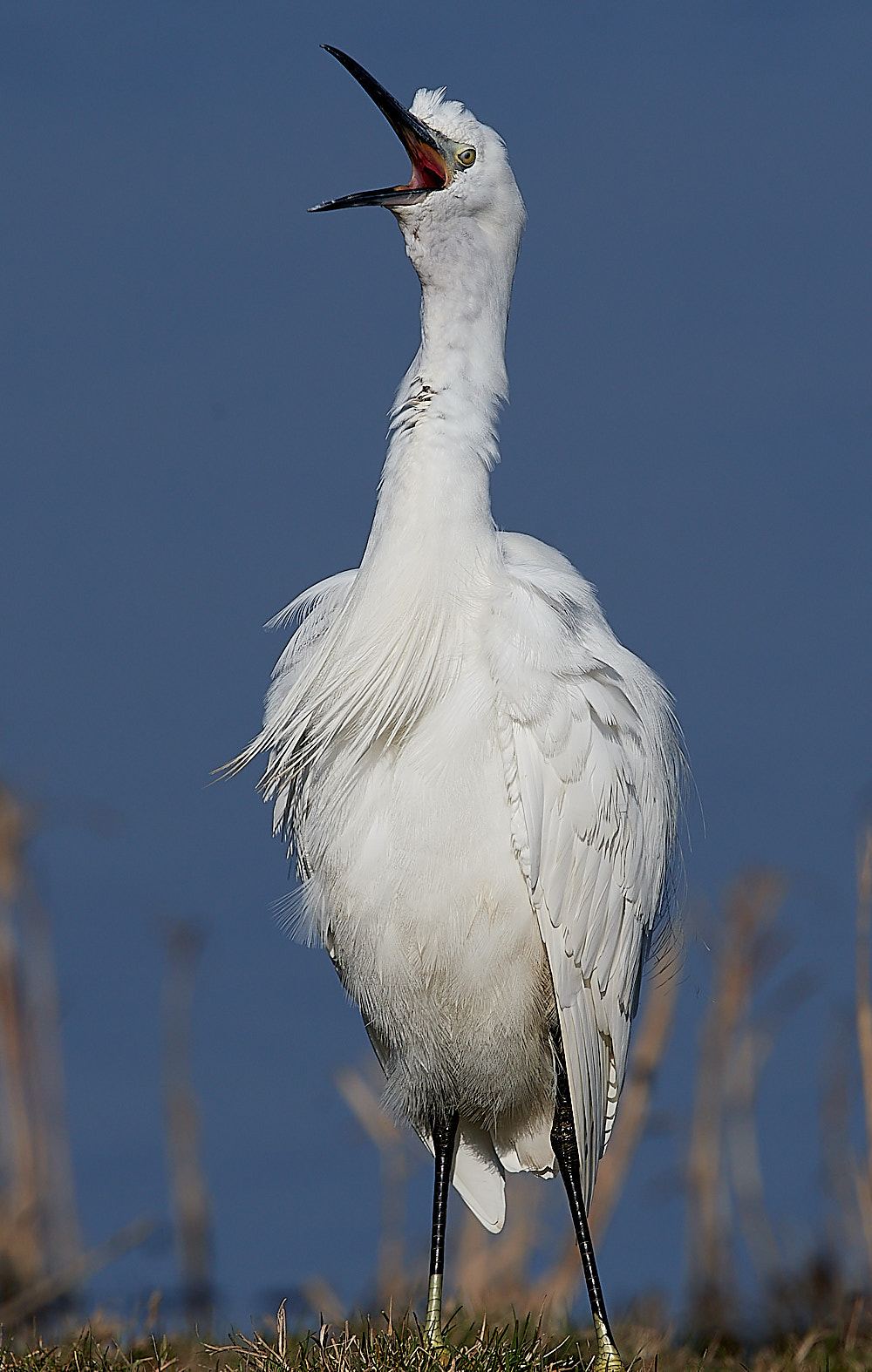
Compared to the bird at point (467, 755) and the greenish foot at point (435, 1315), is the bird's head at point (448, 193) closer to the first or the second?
the bird at point (467, 755)

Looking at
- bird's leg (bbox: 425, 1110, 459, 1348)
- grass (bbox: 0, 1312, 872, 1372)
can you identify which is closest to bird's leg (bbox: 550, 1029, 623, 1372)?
grass (bbox: 0, 1312, 872, 1372)

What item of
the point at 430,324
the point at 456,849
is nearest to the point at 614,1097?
the point at 456,849

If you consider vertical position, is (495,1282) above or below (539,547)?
below

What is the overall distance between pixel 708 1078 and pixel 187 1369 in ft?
6.91

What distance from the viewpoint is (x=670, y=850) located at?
4.12 metres

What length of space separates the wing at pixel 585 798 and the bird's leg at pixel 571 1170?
32mm

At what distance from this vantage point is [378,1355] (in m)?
3.40

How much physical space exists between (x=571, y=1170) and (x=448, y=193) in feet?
7.59

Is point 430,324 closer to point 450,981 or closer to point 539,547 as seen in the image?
point 539,547

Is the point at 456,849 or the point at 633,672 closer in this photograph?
the point at 456,849

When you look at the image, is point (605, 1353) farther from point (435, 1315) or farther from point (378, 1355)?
point (378, 1355)

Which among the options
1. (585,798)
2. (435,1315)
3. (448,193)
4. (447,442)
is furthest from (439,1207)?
(448,193)

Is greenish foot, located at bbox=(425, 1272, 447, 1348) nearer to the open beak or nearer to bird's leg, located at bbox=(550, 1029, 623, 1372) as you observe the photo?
bird's leg, located at bbox=(550, 1029, 623, 1372)

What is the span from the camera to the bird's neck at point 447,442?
3.57 m
